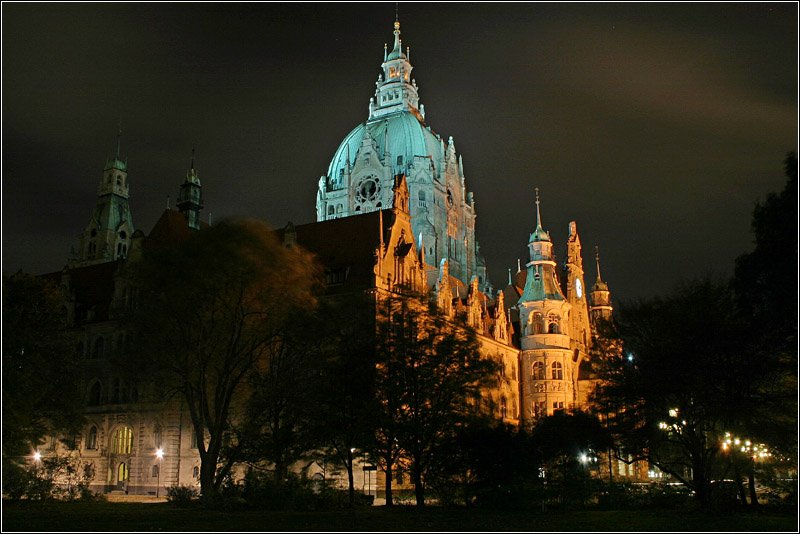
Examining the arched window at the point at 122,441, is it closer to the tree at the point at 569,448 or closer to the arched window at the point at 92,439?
the arched window at the point at 92,439

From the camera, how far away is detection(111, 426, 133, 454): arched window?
207 feet

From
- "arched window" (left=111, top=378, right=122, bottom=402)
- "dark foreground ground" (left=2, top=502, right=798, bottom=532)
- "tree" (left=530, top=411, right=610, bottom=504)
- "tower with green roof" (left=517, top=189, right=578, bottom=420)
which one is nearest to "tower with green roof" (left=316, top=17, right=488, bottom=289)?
"tower with green roof" (left=517, top=189, right=578, bottom=420)

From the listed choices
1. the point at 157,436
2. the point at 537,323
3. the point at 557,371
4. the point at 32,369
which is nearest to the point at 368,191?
the point at 537,323

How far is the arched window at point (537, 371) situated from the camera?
8119cm

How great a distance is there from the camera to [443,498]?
38.4 m

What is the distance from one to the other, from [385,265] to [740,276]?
3005 centimetres

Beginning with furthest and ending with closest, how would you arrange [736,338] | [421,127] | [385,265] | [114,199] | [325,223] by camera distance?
[114,199]
[421,127]
[325,223]
[385,265]
[736,338]

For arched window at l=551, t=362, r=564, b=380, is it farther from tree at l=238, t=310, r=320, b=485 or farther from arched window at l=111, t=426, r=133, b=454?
tree at l=238, t=310, r=320, b=485

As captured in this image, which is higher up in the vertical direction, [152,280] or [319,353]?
[152,280]

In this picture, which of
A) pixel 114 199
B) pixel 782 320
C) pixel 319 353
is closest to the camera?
pixel 782 320

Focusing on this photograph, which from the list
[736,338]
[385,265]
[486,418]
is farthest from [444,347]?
[385,265]

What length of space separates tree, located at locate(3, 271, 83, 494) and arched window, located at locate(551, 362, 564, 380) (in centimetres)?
4656

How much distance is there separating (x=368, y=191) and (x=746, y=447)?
69.1 m

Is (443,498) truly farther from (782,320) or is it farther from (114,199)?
(114,199)
